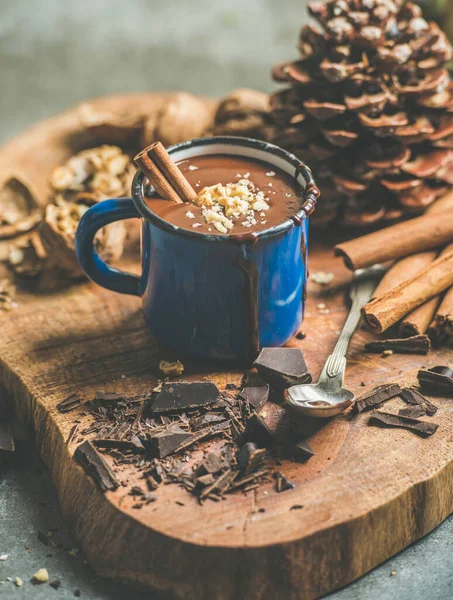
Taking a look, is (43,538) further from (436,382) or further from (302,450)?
(436,382)

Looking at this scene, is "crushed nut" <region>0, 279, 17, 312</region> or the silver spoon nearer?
the silver spoon

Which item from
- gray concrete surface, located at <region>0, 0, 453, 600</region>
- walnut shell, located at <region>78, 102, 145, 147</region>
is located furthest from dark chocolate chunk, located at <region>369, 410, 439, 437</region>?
gray concrete surface, located at <region>0, 0, 453, 600</region>

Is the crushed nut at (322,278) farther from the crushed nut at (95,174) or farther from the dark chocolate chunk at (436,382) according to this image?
the crushed nut at (95,174)

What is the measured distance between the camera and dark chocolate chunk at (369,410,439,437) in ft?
5.12

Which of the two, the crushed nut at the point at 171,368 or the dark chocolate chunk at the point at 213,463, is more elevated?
the crushed nut at the point at 171,368

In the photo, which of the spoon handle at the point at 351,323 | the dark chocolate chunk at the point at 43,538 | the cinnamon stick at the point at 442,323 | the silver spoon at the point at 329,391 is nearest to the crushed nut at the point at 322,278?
the spoon handle at the point at 351,323

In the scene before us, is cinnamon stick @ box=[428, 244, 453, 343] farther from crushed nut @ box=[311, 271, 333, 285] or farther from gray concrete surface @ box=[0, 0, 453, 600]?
gray concrete surface @ box=[0, 0, 453, 600]

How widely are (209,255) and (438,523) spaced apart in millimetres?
697

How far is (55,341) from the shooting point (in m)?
1.81

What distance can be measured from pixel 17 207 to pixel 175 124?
501 millimetres

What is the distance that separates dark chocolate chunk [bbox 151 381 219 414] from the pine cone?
70 centimetres

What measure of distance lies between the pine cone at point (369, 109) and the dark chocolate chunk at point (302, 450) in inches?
30.3

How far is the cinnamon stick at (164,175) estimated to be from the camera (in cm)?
169

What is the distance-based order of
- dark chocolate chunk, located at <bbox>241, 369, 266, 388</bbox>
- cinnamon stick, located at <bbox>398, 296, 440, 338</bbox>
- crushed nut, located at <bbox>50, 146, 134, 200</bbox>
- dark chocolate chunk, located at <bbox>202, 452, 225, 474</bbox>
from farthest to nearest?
1. crushed nut, located at <bbox>50, 146, 134, 200</bbox>
2. cinnamon stick, located at <bbox>398, 296, 440, 338</bbox>
3. dark chocolate chunk, located at <bbox>241, 369, 266, 388</bbox>
4. dark chocolate chunk, located at <bbox>202, 452, 225, 474</bbox>
